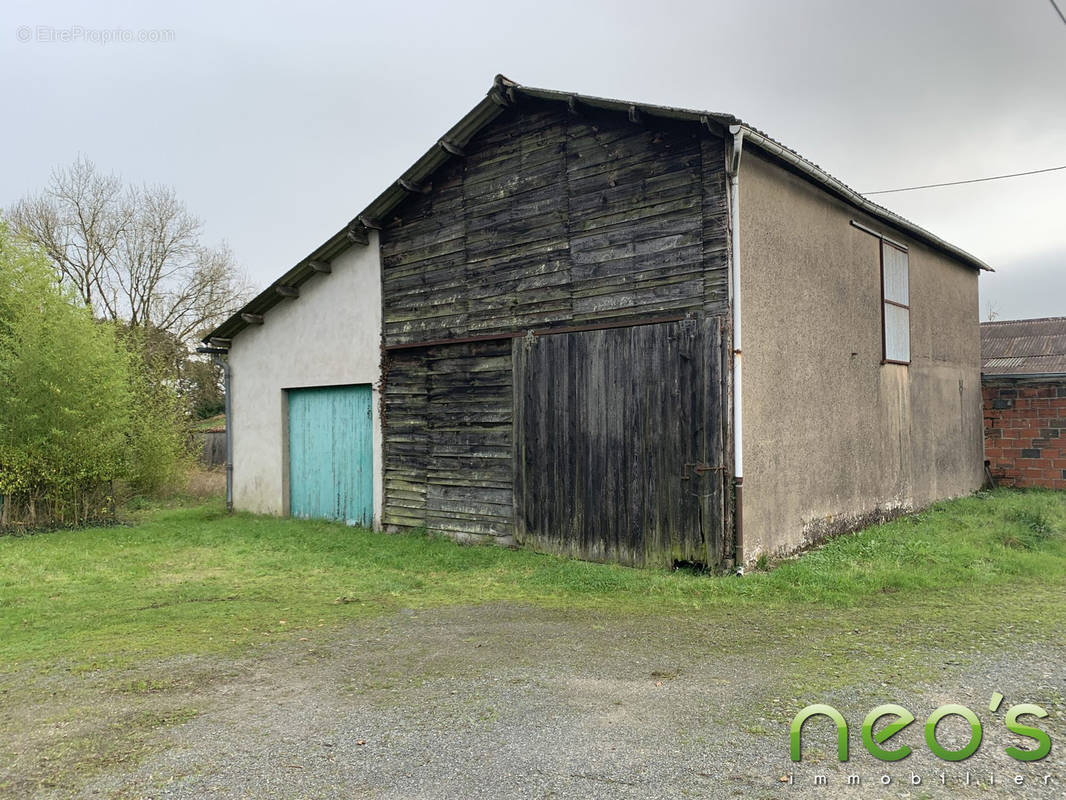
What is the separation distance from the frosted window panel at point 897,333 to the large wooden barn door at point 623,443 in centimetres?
478

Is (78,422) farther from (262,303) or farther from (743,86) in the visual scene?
(743,86)

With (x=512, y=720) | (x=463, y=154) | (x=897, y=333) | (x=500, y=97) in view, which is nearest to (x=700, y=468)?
(x=512, y=720)

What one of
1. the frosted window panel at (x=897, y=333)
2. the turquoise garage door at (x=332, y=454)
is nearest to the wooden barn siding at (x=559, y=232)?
the turquoise garage door at (x=332, y=454)

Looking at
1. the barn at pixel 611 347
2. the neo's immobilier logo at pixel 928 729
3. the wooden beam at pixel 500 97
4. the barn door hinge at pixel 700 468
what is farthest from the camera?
the wooden beam at pixel 500 97

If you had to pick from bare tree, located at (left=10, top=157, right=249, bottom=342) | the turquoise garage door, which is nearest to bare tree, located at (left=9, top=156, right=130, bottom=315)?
bare tree, located at (left=10, top=157, right=249, bottom=342)

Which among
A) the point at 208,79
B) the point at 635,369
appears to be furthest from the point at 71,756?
the point at 208,79

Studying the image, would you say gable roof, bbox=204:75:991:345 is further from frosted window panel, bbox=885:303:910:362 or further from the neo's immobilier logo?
the neo's immobilier logo

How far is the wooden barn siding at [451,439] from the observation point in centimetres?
902

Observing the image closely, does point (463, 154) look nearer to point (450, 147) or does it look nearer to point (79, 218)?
point (450, 147)

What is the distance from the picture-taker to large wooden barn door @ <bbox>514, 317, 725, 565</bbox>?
7125 mm

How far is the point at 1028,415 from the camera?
13719 millimetres

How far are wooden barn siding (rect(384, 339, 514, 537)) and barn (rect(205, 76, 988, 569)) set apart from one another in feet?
0.12

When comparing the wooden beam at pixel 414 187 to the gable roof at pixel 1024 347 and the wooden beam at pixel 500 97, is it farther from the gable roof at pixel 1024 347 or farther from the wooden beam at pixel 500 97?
the gable roof at pixel 1024 347

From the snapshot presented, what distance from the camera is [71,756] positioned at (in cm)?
336
